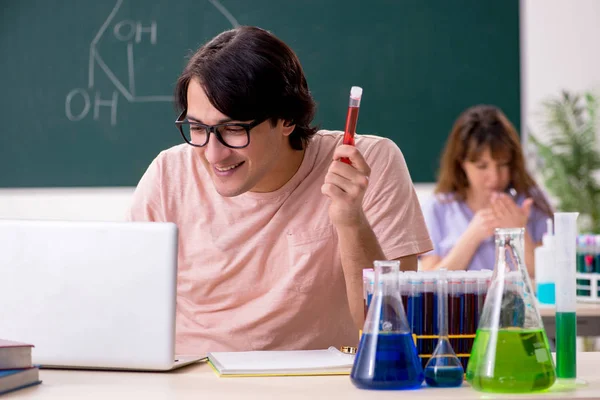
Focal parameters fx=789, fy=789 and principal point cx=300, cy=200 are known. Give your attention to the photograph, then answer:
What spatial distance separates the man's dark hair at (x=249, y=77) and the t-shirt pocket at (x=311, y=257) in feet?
0.83

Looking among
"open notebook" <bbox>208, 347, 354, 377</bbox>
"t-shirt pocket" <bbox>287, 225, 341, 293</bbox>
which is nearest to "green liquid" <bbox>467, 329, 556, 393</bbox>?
"open notebook" <bbox>208, 347, 354, 377</bbox>

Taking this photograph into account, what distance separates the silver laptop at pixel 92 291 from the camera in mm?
1170

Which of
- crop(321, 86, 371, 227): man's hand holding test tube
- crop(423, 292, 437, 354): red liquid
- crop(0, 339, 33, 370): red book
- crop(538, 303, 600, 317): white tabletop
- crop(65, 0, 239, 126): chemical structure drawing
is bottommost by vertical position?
crop(538, 303, 600, 317): white tabletop

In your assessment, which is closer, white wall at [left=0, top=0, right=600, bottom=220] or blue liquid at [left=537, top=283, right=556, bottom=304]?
blue liquid at [left=537, top=283, right=556, bottom=304]

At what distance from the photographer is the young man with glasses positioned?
1.60 meters

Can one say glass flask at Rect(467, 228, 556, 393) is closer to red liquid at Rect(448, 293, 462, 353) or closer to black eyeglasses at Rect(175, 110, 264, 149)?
red liquid at Rect(448, 293, 462, 353)

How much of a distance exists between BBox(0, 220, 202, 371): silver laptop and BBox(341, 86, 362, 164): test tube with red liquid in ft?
1.21

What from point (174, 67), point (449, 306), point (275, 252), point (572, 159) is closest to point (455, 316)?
point (449, 306)

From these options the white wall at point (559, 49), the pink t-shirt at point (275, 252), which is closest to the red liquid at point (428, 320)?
the pink t-shirt at point (275, 252)

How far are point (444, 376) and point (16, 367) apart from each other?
1.93 ft

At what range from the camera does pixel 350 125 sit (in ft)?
4.48

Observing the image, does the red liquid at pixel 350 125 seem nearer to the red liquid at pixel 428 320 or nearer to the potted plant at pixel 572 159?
the red liquid at pixel 428 320

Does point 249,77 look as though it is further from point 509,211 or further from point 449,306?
point 509,211

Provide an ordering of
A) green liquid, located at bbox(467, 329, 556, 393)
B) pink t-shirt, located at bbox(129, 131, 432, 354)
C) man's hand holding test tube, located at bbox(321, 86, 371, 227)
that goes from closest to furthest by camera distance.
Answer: green liquid, located at bbox(467, 329, 556, 393)
man's hand holding test tube, located at bbox(321, 86, 371, 227)
pink t-shirt, located at bbox(129, 131, 432, 354)
